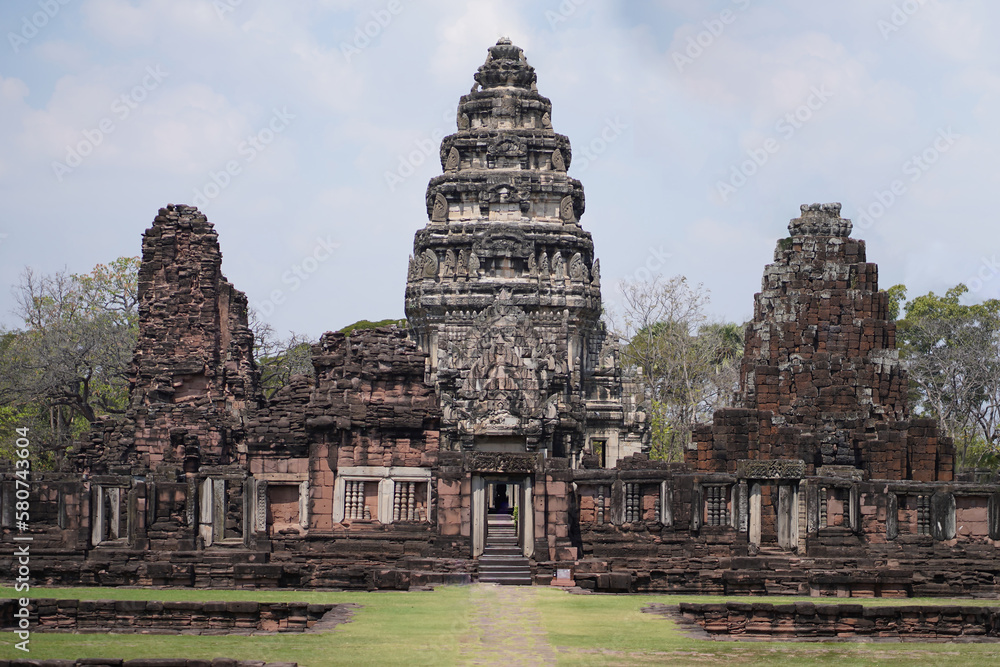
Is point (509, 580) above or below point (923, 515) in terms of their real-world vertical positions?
below

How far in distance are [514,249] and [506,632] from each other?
133 feet

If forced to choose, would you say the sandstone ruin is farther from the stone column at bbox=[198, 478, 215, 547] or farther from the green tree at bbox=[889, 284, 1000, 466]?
the green tree at bbox=[889, 284, 1000, 466]

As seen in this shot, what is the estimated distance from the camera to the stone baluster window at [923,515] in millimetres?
29062

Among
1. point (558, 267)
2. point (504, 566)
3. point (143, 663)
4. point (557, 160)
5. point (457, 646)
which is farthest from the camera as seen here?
point (557, 160)

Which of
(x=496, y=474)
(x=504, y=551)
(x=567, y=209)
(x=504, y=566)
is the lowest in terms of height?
(x=504, y=566)

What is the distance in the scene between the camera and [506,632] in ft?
62.4

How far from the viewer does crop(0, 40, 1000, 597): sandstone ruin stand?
26.5m

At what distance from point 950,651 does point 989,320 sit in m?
47.7

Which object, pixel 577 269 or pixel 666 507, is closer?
pixel 666 507

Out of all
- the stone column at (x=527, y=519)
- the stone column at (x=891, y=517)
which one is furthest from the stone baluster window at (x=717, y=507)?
the stone column at (x=527, y=519)

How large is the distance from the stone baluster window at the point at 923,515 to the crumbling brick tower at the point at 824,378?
7.87ft

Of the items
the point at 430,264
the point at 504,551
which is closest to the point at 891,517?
the point at 504,551

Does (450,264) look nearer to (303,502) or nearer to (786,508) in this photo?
(303,502)

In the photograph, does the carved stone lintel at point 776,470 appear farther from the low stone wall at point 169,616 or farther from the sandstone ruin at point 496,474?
the low stone wall at point 169,616
